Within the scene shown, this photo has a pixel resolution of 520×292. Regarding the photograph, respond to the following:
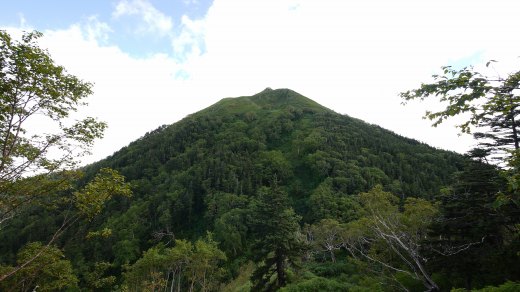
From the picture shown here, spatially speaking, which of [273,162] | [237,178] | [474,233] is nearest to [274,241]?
[474,233]

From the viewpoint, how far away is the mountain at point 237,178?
8112 centimetres

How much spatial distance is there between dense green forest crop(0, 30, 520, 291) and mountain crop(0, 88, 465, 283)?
560 mm

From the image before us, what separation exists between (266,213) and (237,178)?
77299mm

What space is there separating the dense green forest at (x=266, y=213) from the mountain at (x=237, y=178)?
1.84ft

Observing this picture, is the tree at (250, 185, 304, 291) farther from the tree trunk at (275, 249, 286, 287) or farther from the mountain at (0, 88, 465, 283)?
the mountain at (0, 88, 465, 283)

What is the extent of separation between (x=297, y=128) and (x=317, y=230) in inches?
4053

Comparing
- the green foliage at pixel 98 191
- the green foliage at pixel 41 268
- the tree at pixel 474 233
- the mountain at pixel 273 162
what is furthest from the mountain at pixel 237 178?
the green foliage at pixel 98 191

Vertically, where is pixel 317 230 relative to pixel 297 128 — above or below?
below

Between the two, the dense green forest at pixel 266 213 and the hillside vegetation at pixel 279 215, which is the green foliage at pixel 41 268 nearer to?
the dense green forest at pixel 266 213

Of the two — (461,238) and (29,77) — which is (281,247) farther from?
(29,77)

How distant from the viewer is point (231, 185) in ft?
331

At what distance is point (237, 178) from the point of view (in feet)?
347

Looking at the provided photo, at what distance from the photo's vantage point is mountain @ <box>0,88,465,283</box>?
81.1m

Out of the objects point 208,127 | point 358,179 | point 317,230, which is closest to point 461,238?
point 317,230
